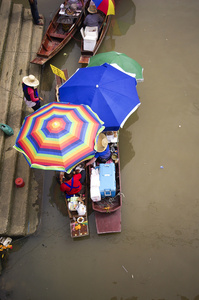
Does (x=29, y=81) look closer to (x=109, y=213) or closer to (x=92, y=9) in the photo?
(x=109, y=213)

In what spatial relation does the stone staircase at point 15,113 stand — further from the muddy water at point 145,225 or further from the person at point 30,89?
the person at point 30,89

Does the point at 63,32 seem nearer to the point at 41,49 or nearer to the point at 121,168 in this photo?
the point at 41,49

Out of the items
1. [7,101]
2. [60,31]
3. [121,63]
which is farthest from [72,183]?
[60,31]

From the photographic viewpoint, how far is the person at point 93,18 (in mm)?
9305

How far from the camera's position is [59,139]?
5.52m

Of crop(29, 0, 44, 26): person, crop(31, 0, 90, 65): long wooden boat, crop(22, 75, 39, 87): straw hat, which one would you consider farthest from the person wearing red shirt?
crop(29, 0, 44, 26): person

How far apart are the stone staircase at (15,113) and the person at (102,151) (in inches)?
79.8

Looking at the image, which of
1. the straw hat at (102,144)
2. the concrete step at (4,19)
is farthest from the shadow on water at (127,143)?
the concrete step at (4,19)

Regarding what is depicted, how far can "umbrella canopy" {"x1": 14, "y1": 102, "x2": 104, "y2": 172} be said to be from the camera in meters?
5.52

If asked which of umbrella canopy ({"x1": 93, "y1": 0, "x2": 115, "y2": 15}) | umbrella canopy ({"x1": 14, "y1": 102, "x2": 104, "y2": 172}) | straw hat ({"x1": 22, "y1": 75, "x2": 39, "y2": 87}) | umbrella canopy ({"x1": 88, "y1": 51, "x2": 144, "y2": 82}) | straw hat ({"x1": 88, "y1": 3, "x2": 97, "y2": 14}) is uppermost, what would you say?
umbrella canopy ({"x1": 93, "y1": 0, "x2": 115, "y2": 15})

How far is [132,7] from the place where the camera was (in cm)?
1071

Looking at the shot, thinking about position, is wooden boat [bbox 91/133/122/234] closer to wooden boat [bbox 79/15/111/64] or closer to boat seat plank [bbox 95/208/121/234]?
boat seat plank [bbox 95/208/121/234]

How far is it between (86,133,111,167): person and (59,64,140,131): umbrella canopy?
1.23 ft

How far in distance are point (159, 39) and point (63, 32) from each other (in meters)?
4.11
